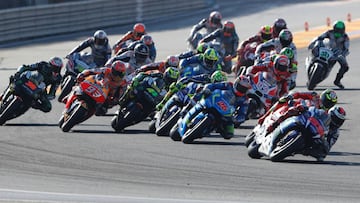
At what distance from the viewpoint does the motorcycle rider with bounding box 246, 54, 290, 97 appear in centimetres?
2103

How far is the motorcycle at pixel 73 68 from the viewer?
955 inches

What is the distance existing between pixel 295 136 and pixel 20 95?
6604mm

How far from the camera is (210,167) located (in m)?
16.0

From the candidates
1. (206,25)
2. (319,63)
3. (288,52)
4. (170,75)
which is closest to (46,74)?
(170,75)

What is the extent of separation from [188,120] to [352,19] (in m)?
23.9

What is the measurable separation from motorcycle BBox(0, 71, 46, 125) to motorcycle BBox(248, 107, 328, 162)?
596cm

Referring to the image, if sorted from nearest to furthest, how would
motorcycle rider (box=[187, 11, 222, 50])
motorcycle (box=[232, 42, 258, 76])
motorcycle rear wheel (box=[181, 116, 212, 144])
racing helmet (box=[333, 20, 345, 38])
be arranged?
motorcycle rear wheel (box=[181, 116, 212, 144]), racing helmet (box=[333, 20, 345, 38]), motorcycle (box=[232, 42, 258, 76]), motorcycle rider (box=[187, 11, 222, 50])

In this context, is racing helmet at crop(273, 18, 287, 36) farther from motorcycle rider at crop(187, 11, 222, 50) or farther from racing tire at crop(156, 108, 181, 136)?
racing tire at crop(156, 108, 181, 136)

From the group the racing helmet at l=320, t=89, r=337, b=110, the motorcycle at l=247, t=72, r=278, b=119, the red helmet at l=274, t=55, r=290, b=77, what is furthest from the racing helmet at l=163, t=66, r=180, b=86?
the racing helmet at l=320, t=89, r=337, b=110

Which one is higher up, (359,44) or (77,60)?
(77,60)

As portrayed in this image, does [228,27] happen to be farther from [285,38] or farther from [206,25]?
[285,38]

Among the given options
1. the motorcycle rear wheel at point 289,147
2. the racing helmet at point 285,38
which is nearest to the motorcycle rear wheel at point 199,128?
the motorcycle rear wheel at point 289,147

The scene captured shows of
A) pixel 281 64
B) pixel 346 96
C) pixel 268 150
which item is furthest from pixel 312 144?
pixel 346 96

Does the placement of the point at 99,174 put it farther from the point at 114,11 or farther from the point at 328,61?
the point at 114,11
